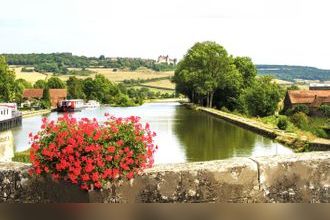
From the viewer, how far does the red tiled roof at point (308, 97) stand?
7594 centimetres

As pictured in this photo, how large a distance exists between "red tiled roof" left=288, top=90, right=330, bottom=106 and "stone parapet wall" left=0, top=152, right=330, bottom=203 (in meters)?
71.3

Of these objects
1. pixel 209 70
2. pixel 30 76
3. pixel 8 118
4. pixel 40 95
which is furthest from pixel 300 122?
pixel 30 76

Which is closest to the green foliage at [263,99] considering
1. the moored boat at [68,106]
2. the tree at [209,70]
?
the tree at [209,70]

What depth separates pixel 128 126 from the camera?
6594 millimetres

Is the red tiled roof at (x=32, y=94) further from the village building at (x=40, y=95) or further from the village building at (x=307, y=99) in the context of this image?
the village building at (x=307, y=99)

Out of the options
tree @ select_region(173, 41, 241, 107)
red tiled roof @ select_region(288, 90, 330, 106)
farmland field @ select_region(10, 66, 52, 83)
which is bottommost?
farmland field @ select_region(10, 66, 52, 83)

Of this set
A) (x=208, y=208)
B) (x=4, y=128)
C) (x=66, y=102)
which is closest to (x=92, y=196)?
(x=208, y=208)

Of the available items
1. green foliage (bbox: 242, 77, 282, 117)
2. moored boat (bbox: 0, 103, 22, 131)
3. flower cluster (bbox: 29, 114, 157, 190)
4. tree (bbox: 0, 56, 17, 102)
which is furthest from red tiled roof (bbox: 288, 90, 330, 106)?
flower cluster (bbox: 29, 114, 157, 190)

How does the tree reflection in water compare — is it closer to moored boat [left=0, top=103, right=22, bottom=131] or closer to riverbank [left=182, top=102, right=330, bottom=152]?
riverbank [left=182, top=102, right=330, bottom=152]

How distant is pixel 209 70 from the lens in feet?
301

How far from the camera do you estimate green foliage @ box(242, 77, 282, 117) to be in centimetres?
6650

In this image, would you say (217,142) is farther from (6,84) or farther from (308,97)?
(6,84)

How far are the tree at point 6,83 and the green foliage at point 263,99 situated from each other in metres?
37.3

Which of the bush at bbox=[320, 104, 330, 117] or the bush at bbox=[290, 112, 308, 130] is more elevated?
the bush at bbox=[290, 112, 308, 130]
